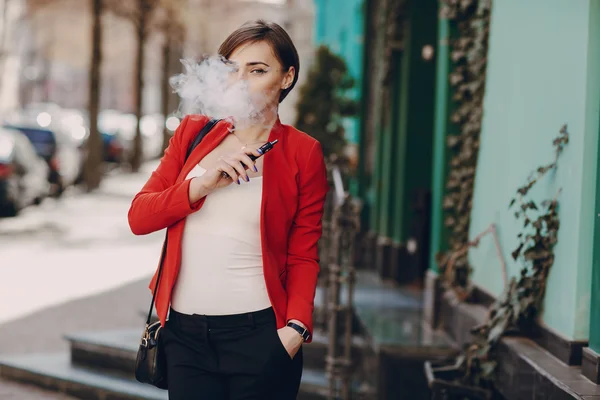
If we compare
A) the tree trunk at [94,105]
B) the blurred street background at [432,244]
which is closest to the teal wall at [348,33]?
the blurred street background at [432,244]

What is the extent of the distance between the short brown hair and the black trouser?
2.73 feet

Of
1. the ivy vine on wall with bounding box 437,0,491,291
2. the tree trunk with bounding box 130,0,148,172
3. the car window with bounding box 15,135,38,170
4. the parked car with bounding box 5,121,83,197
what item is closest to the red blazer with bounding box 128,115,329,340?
the ivy vine on wall with bounding box 437,0,491,291

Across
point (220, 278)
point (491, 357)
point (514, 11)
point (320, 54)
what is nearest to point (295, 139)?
point (220, 278)

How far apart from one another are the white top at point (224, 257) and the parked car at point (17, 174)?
13423 millimetres

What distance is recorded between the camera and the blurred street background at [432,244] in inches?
169

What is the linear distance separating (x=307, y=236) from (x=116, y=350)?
3.97 metres

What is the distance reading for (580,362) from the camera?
418cm

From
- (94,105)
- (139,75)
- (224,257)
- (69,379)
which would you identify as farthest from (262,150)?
(139,75)

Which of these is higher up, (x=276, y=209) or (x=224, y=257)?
(x=276, y=209)

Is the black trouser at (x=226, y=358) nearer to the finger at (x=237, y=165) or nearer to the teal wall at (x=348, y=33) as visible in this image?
the finger at (x=237, y=165)

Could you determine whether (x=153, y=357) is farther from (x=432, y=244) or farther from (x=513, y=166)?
(x=432, y=244)

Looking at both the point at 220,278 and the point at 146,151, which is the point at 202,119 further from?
the point at 146,151

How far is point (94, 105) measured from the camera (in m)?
22.6

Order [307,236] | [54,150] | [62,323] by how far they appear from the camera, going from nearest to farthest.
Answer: [307,236] < [62,323] < [54,150]
